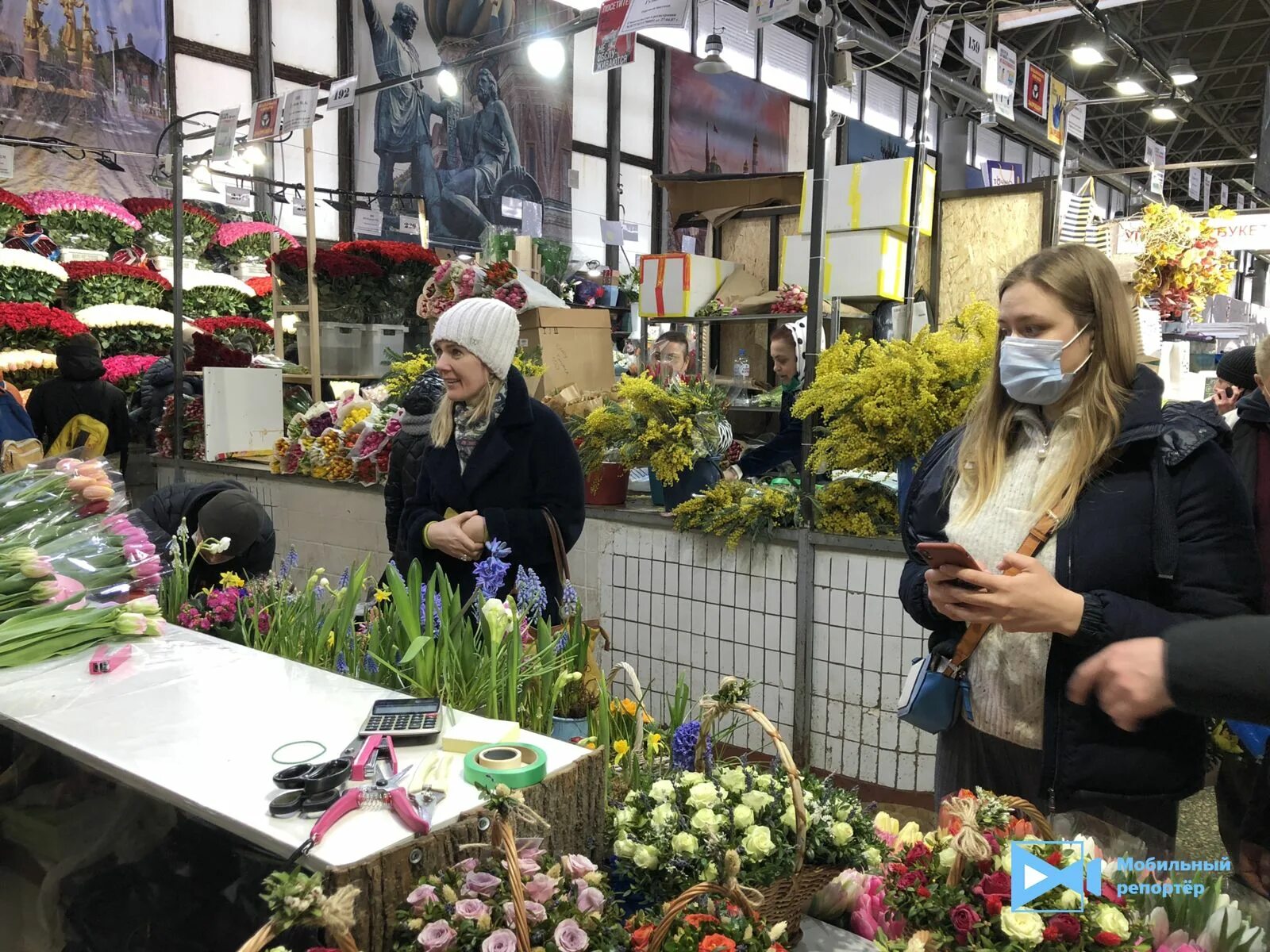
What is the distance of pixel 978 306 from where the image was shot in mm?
3156

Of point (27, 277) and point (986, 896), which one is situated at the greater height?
point (27, 277)

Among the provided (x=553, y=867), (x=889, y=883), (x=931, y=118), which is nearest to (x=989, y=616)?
(x=889, y=883)

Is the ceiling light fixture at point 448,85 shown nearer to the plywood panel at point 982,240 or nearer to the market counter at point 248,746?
the plywood panel at point 982,240

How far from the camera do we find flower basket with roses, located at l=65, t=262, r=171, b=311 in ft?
23.9

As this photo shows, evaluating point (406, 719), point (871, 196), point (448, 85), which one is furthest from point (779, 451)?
point (448, 85)

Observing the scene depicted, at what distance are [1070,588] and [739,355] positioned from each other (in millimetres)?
4547

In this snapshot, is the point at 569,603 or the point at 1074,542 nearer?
the point at 1074,542

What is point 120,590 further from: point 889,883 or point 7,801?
point 889,883

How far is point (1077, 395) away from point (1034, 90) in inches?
266

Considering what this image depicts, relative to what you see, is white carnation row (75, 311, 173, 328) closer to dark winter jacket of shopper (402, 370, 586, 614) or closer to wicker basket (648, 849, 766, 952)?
dark winter jacket of shopper (402, 370, 586, 614)

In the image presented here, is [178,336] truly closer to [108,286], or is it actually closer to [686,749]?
[108,286]

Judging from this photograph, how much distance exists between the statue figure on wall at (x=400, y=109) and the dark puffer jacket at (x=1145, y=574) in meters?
11.1

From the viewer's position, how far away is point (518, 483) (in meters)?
2.77

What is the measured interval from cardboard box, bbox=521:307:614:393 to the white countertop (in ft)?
10.1
